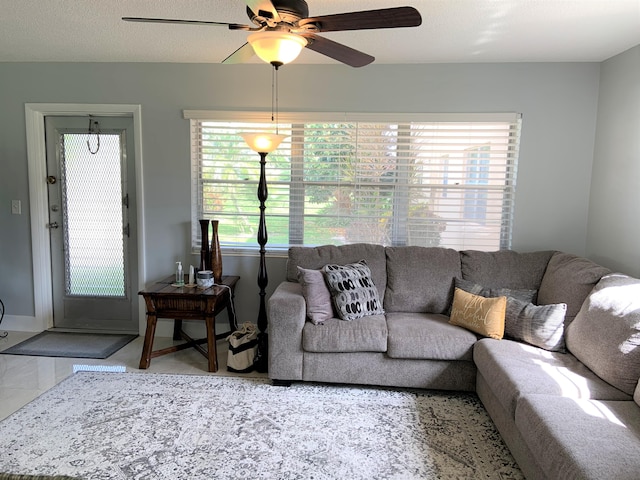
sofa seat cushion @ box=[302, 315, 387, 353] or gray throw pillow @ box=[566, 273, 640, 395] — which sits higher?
gray throw pillow @ box=[566, 273, 640, 395]

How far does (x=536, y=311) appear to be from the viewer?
104 inches

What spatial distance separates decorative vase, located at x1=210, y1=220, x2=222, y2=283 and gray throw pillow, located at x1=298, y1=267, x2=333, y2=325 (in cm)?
82

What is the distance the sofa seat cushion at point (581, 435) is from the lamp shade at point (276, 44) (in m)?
1.89

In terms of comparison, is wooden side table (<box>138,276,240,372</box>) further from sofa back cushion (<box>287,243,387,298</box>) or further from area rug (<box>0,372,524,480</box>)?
sofa back cushion (<box>287,243,387,298</box>)

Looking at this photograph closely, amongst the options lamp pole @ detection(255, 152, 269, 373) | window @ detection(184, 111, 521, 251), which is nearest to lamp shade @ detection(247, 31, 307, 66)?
lamp pole @ detection(255, 152, 269, 373)

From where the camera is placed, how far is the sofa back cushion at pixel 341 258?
3287 mm

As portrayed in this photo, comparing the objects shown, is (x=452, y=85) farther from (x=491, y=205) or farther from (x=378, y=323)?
(x=378, y=323)

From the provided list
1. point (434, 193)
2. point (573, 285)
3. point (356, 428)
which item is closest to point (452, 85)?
point (434, 193)

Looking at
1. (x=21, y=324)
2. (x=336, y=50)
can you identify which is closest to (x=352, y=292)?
(x=336, y=50)

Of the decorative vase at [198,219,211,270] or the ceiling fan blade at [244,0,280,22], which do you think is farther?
the decorative vase at [198,219,211,270]

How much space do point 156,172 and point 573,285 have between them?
3.38 meters

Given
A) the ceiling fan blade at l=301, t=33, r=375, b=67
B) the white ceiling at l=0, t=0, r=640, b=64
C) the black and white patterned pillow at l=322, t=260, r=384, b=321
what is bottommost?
the black and white patterned pillow at l=322, t=260, r=384, b=321

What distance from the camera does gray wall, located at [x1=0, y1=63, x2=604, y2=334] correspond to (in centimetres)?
344

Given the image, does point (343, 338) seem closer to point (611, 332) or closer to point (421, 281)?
point (421, 281)
